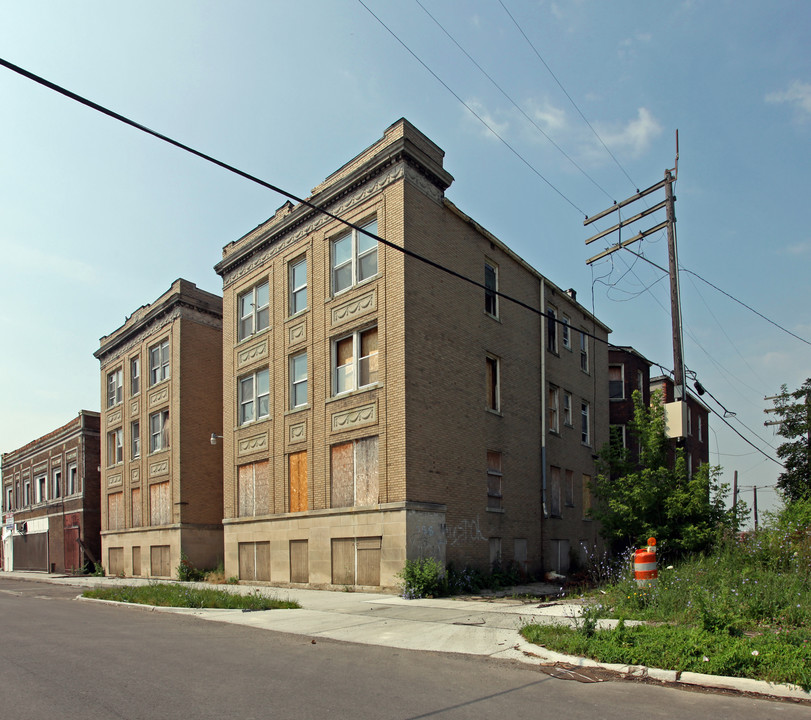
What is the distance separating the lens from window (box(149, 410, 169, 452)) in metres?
31.3

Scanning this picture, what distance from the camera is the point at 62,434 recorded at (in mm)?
43719

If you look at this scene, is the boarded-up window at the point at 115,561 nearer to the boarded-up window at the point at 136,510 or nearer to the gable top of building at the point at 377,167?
the boarded-up window at the point at 136,510

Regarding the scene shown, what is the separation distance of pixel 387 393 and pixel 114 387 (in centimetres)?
2320

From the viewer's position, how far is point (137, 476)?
33.2 metres

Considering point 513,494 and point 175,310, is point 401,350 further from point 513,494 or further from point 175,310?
point 175,310

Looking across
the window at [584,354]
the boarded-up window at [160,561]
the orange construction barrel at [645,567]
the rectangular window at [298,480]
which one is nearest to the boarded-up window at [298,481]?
the rectangular window at [298,480]

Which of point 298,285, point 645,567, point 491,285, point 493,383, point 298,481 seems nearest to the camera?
point 645,567

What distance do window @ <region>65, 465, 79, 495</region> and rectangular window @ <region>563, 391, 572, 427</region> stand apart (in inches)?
1149

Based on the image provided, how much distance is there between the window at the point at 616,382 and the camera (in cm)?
3631

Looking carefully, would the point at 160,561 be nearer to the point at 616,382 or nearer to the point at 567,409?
the point at 567,409

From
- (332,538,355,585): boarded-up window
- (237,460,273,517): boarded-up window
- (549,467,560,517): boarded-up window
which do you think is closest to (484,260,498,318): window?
(549,467,560,517): boarded-up window

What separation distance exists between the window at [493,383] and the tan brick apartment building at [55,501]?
27.1 metres

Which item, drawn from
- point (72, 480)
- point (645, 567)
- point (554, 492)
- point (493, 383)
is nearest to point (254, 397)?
point (493, 383)

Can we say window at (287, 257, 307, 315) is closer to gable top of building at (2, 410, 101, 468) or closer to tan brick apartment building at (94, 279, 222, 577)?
tan brick apartment building at (94, 279, 222, 577)
